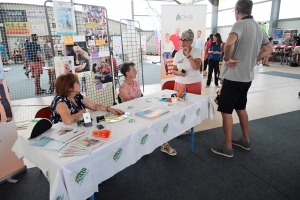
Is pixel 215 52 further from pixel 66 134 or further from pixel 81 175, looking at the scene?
pixel 81 175

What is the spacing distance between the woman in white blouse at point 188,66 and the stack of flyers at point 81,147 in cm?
148

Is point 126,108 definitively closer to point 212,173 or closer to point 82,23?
point 212,173

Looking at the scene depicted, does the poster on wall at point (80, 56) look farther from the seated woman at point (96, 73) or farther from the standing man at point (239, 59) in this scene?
the standing man at point (239, 59)

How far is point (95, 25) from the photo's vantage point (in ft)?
9.54

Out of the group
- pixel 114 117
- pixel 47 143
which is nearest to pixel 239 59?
pixel 114 117

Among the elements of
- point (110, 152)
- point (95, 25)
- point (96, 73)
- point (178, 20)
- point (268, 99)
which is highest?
point (178, 20)

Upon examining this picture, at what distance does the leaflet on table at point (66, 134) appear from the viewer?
1.34m

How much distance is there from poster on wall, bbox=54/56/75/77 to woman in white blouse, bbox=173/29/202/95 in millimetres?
1356

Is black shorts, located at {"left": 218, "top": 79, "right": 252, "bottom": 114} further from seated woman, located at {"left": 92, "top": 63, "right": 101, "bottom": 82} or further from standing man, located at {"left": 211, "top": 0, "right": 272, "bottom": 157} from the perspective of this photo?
seated woman, located at {"left": 92, "top": 63, "right": 101, "bottom": 82}

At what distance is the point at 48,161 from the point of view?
1133 millimetres

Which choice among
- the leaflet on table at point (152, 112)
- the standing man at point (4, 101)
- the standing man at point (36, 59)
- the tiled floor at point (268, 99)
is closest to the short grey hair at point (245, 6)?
the leaflet on table at point (152, 112)

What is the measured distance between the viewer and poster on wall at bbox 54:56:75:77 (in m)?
2.55

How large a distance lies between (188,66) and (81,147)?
163cm

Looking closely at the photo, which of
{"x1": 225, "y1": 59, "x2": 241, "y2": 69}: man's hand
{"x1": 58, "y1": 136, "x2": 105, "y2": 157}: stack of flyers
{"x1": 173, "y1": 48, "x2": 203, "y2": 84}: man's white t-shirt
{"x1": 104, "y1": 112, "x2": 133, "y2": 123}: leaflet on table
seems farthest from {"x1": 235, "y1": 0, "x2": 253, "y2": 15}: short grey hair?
{"x1": 58, "y1": 136, "x2": 105, "y2": 157}: stack of flyers
